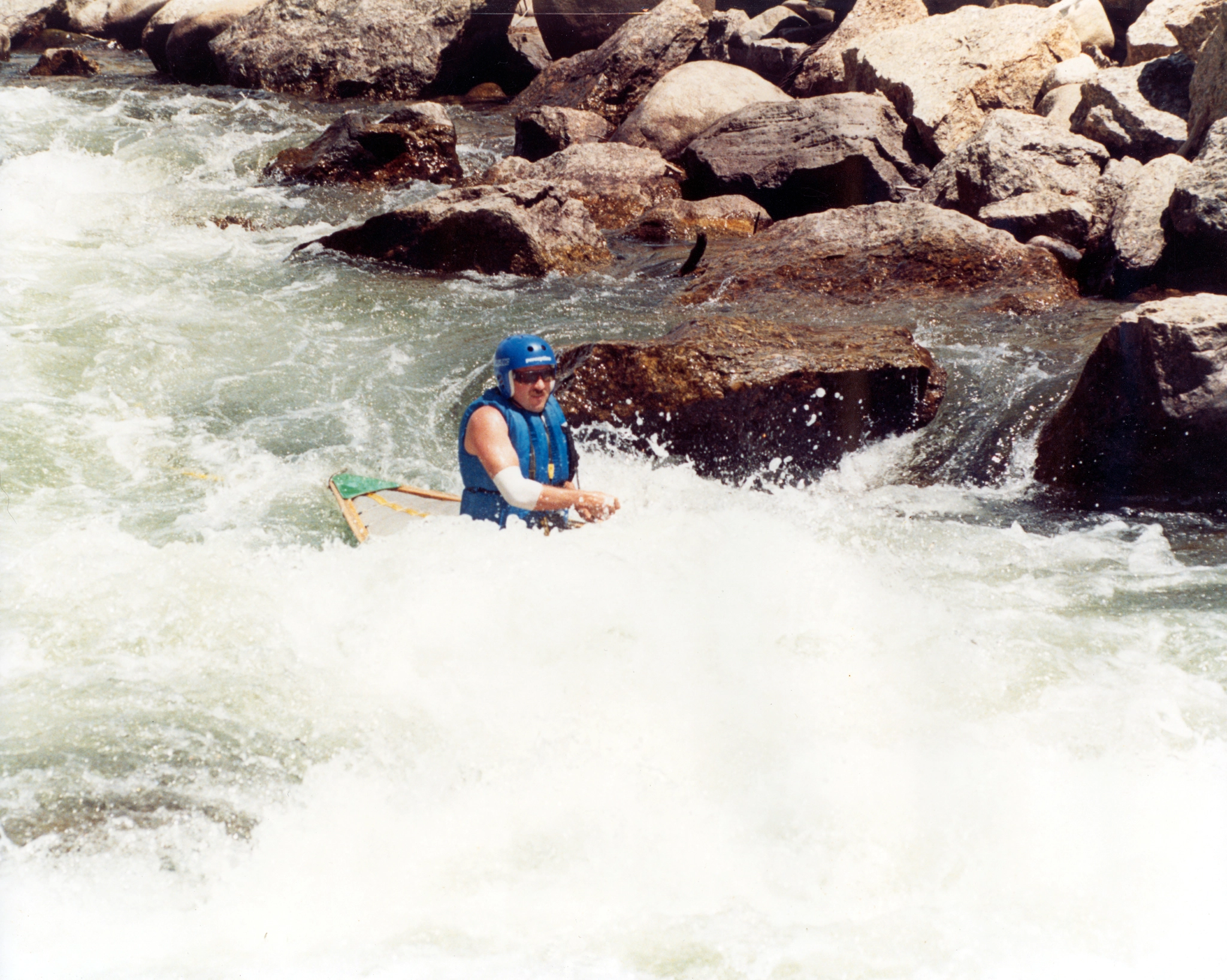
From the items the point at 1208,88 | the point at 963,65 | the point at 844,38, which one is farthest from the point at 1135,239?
the point at 844,38

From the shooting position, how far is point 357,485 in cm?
503

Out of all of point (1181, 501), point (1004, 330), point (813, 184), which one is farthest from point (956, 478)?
point (813, 184)

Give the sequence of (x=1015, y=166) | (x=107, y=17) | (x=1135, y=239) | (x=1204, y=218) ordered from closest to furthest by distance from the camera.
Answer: (x=1204, y=218) → (x=1135, y=239) → (x=1015, y=166) → (x=107, y=17)

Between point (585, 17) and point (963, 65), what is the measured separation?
650 centimetres

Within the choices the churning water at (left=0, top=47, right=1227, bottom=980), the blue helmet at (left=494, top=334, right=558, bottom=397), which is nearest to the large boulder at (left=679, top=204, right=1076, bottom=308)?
the churning water at (left=0, top=47, right=1227, bottom=980)

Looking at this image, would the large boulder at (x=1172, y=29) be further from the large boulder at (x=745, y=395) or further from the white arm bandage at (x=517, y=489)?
the white arm bandage at (x=517, y=489)

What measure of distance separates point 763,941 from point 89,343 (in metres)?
5.81

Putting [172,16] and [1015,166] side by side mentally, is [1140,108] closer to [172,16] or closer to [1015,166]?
Result: [1015,166]

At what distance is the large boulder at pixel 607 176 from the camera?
970 cm

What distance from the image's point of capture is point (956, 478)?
17.4ft

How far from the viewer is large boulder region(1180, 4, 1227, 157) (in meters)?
7.77

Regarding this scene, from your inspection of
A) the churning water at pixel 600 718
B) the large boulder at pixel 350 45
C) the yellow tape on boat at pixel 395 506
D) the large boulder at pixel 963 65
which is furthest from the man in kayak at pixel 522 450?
the large boulder at pixel 350 45

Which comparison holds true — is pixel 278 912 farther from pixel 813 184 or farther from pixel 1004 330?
pixel 813 184

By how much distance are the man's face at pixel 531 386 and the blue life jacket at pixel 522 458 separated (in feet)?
0.10
